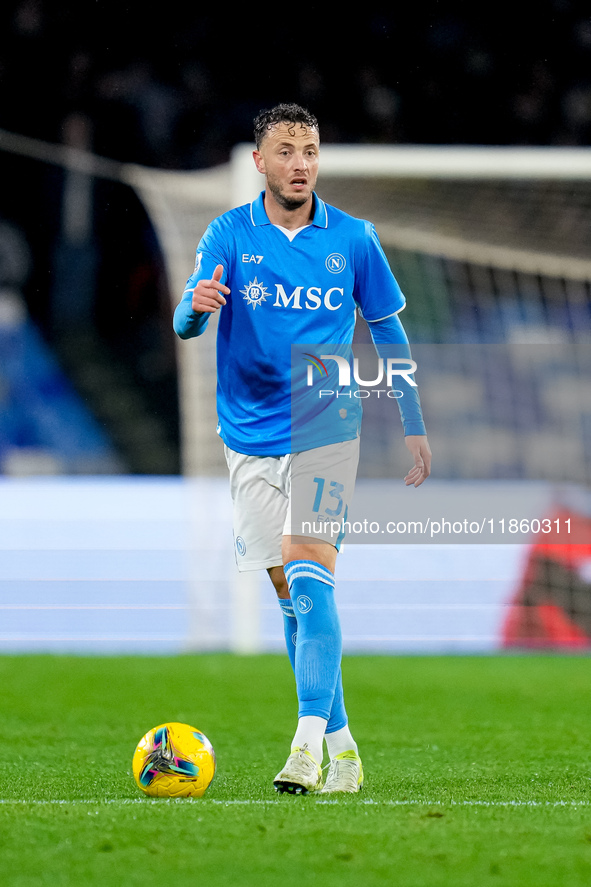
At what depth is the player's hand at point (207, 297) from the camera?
2869 mm

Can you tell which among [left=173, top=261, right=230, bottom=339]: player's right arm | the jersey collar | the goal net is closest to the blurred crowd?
the goal net

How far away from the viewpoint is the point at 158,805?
8.66 ft

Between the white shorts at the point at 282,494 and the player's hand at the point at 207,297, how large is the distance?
18.3 inches

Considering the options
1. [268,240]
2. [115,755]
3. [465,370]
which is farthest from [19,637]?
[268,240]

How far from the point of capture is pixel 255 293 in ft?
10.4

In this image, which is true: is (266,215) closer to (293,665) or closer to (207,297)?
(207,297)

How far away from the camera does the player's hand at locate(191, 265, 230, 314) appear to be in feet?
9.41

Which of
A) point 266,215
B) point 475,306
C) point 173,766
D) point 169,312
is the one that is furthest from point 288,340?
point 169,312

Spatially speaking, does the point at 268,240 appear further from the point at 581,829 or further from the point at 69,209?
the point at 69,209

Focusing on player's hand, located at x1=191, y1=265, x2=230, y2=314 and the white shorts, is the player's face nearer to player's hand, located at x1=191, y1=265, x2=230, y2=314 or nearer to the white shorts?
player's hand, located at x1=191, y1=265, x2=230, y2=314

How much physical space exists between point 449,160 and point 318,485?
485cm

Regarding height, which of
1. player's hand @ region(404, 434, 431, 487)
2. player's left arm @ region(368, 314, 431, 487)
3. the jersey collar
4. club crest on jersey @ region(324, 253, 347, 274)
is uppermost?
the jersey collar

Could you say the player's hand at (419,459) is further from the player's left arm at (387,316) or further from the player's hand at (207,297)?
the player's hand at (207,297)

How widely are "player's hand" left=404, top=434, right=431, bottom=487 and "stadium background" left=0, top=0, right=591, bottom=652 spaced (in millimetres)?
5496
